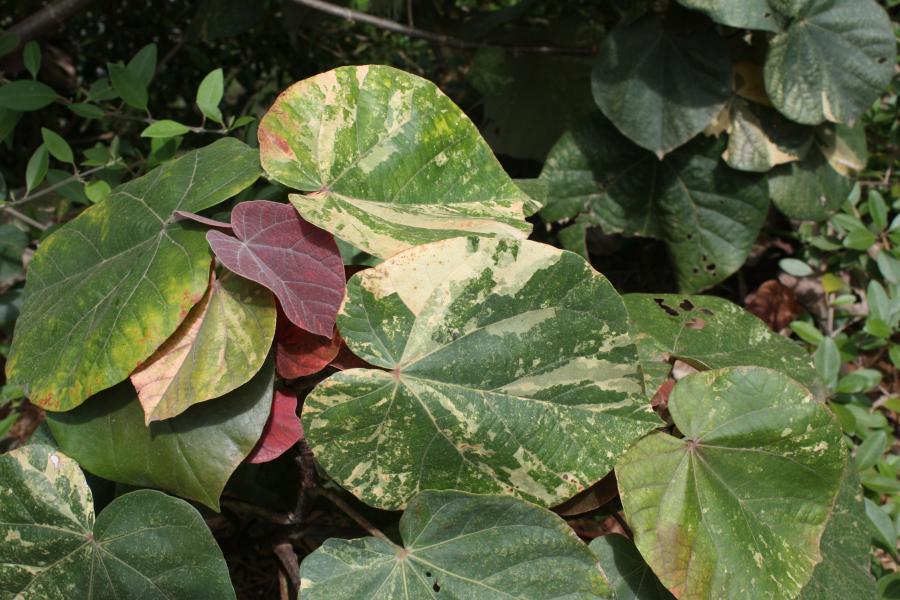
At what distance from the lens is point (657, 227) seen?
174 cm

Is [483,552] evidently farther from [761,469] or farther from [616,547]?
[761,469]

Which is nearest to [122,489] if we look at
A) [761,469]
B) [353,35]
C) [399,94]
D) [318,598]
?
[318,598]

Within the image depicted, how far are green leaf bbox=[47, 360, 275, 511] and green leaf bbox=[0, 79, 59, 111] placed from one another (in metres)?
0.69

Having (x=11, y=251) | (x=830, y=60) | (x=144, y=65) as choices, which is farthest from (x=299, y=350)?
(x=830, y=60)

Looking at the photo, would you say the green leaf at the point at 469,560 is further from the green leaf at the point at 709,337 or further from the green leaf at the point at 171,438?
the green leaf at the point at 709,337

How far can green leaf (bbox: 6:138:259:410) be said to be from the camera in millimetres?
778

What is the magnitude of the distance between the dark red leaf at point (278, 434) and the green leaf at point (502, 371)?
102mm

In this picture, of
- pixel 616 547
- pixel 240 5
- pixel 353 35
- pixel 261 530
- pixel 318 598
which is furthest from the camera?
pixel 353 35

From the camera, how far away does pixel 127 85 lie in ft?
4.25

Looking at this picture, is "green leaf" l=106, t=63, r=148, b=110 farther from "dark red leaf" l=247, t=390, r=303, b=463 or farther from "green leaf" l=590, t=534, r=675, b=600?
"green leaf" l=590, t=534, r=675, b=600

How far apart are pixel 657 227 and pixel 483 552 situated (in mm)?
1146

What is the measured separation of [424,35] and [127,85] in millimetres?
687

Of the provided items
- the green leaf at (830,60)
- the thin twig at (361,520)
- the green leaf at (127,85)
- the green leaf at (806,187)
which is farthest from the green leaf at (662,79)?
the thin twig at (361,520)

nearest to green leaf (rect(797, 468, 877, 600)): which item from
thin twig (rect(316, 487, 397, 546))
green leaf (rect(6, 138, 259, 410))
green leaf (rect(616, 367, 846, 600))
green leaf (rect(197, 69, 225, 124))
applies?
green leaf (rect(616, 367, 846, 600))
